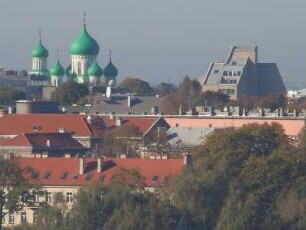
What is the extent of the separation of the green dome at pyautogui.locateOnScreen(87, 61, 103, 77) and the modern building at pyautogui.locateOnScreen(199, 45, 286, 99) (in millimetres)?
6500

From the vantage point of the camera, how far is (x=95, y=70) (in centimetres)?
15512

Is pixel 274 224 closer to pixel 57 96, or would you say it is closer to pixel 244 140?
pixel 244 140

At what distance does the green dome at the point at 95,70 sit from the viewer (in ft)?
509

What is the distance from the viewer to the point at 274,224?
67.4 metres

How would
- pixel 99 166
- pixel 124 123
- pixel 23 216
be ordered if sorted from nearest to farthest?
pixel 23 216
pixel 99 166
pixel 124 123

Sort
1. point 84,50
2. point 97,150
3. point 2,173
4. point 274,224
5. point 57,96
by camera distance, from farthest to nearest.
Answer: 1. point 84,50
2. point 57,96
3. point 97,150
4. point 2,173
5. point 274,224

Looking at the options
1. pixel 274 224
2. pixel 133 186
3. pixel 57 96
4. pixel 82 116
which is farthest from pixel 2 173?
pixel 57 96

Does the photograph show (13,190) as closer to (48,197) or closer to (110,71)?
(48,197)

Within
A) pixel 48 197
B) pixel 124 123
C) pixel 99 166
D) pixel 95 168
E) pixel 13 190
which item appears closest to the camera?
pixel 13 190

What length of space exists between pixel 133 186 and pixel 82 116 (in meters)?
36.1

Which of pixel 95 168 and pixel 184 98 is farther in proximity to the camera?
pixel 184 98

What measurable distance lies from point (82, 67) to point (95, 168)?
80989 mm

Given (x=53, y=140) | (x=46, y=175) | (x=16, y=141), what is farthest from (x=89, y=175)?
(x=53, y=140)

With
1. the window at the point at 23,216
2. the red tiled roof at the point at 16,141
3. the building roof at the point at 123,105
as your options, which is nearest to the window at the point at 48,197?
the window at the point at 23,216
